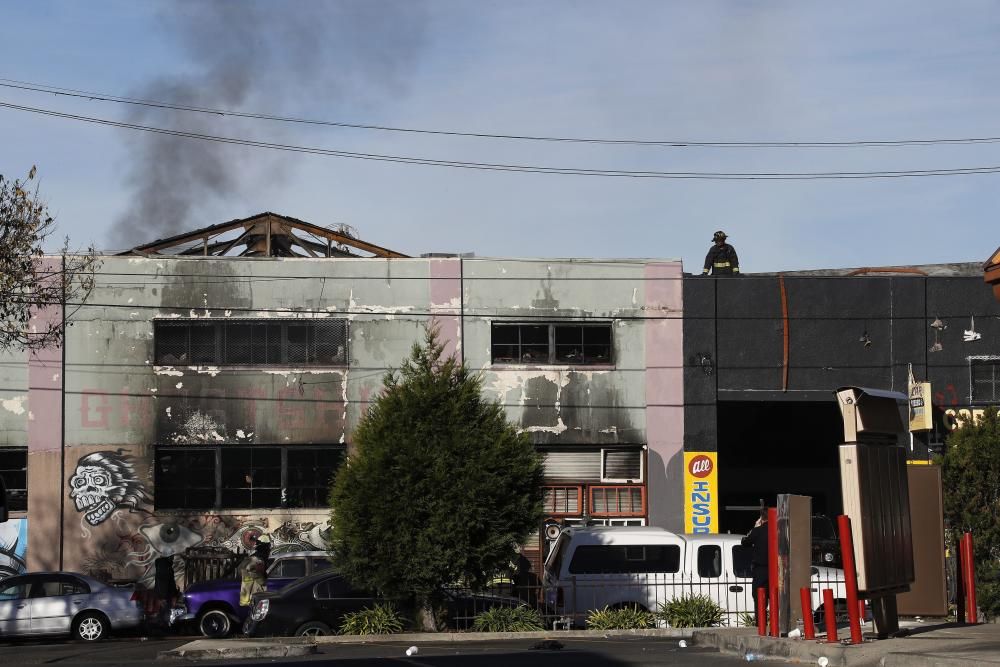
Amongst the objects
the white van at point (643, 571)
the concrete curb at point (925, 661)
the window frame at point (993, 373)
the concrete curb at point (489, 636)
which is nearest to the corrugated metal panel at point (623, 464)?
the window frame at point (993, 373)

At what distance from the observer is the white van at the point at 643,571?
69.6 feet

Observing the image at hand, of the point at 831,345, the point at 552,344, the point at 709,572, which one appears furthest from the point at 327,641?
the point at 831,345

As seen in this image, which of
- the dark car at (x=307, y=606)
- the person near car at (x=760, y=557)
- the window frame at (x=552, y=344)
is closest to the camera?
the person near car at (x=760, y=557)

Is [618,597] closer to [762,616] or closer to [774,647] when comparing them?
[762,616]

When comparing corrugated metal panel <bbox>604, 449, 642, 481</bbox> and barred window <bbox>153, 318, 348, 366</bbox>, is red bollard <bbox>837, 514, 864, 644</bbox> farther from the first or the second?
barred window <bbox>153, 318, 348, 366</bbox>

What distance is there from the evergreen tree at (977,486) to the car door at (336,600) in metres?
10.9

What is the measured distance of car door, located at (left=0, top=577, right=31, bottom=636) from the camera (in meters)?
23.1

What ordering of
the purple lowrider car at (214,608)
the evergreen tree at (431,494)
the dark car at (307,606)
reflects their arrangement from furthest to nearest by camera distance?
the purple lowrider car at (214,608) → the evergreen tree at (431,494) → the dark car at (307,606)

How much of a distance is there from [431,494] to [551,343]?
37.0ft

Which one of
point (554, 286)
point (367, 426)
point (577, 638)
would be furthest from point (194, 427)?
point (577, 638)

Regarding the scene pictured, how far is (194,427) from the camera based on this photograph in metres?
30.9

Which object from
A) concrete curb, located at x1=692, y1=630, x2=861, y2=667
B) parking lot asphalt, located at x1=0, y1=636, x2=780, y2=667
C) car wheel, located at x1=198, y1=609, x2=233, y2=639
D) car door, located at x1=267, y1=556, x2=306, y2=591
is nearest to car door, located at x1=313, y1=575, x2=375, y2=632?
parking lot asphalt, located at x1=0, y1=636, x2=780, y2=667

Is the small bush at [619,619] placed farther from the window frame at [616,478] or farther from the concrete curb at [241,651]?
the window frame at [616,478]

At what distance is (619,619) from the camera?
20.2 metres
